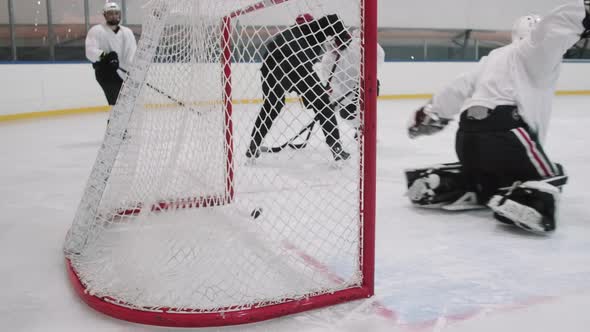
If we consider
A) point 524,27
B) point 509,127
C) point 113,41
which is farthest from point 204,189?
point 113,41

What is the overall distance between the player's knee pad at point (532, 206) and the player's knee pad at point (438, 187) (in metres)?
0.30

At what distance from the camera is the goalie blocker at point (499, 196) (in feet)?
5.88

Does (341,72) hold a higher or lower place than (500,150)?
higher

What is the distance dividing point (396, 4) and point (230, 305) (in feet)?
27.2

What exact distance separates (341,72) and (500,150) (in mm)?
688

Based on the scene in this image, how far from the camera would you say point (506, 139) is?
77.2 inches

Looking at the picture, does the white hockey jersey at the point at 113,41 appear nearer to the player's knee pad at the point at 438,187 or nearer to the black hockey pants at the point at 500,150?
the player's knee pad at the point at 438,187

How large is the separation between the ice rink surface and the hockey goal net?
0.22 feet

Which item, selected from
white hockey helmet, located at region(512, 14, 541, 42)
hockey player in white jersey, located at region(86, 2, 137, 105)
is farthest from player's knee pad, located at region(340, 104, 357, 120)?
hockey player in white jersey, located at region(86, 2, 137, 105)

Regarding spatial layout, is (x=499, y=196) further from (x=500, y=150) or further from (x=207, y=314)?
(x=207, y=314)

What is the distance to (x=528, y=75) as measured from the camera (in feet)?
6.57

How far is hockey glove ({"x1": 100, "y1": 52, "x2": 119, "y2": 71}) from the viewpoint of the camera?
3.99m

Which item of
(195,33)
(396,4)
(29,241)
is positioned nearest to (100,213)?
(29,241)

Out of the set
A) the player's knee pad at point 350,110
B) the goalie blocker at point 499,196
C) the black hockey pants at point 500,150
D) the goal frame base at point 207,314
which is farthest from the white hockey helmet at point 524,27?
the goal frame base at point 207,314
